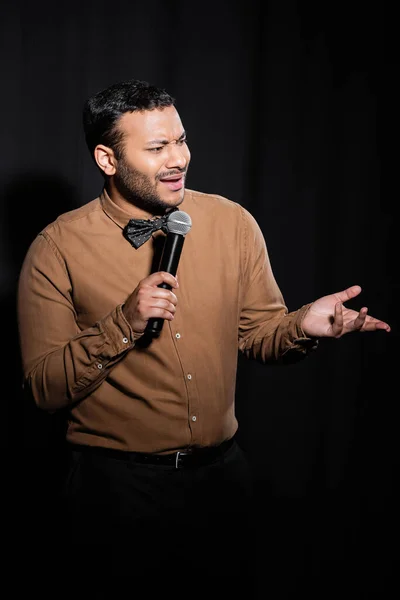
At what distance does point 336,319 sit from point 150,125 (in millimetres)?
629

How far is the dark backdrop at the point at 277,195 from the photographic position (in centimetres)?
242

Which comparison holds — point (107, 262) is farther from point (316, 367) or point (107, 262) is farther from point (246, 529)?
point (316, 367)

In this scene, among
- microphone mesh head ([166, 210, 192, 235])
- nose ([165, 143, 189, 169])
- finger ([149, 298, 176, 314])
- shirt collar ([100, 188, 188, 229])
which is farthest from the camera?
shirt collar ([100, 188, 188, 229])

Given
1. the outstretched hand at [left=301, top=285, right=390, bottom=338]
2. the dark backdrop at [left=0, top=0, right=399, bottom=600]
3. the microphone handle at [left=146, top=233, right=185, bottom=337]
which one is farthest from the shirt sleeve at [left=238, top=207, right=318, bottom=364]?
the dark backdrop at [left=0, top=0, right=399, bottom=600]

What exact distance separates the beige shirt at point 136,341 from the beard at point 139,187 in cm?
7

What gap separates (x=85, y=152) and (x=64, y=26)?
0.40 metres

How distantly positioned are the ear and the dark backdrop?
2.06ft

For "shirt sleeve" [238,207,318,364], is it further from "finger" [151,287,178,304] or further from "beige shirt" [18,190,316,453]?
"finger" [151,287,178,304]

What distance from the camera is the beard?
1792 mm

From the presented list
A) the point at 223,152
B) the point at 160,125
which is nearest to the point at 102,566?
the point at 160,125

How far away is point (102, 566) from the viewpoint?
1.86m

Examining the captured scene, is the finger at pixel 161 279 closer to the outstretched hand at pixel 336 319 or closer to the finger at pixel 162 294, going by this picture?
the finger at pixel 162 294

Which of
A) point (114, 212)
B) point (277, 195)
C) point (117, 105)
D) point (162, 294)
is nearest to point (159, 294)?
point (162, 294)

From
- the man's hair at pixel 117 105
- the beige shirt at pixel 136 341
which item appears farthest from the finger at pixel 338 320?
the man's hair at pixel 117 105
